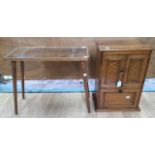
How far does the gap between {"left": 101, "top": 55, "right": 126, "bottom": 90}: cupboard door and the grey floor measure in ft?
1.25

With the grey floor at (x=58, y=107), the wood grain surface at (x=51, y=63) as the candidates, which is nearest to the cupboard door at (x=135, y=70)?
the grey floor at (x=58, y=107)

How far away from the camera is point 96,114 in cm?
179

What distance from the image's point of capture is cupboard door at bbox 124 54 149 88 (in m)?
1.58

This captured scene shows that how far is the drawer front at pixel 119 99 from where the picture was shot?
70.0 inches

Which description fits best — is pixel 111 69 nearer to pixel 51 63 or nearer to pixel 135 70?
pixel 135 70

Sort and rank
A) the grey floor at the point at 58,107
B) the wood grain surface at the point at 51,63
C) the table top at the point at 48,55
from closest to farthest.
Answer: the table top at the point at 48,55 < the grey floor at the point at 58,107 < the wood grain surface at the point at 51,63

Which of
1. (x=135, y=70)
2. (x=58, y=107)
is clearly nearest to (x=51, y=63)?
(x=58, y=107)

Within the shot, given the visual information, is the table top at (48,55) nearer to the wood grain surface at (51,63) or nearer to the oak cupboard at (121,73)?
the oak cupboard at (121,73)

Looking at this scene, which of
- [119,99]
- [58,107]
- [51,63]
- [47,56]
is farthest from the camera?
[51,63]

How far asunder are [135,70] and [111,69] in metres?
0.27

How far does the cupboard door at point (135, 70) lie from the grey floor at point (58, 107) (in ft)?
1.27

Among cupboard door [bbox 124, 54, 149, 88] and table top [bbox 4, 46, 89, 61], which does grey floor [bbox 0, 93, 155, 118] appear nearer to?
cupboard door [bbox 124, 54, 149, 88]

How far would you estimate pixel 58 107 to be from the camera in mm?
1925
